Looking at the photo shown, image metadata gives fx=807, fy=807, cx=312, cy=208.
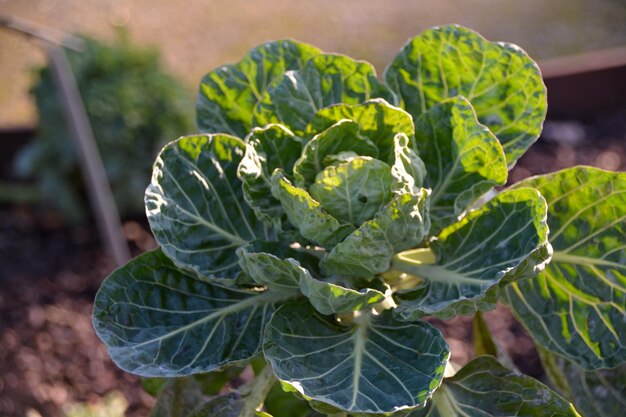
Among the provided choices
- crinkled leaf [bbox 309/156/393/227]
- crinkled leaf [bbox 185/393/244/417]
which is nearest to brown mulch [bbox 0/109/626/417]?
crinkled leaf [bbox 185/393/244/417]

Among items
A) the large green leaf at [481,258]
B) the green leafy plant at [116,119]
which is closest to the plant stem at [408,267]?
the large green leaf at [481,258]

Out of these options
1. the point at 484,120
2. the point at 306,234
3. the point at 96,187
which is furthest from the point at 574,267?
the point at 96,187

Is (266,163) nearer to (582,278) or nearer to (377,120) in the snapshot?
(377,120)

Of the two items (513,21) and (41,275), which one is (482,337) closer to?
(41,275)

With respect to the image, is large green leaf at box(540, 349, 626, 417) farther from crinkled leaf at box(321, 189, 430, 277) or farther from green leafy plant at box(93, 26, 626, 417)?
crinkled leaf at box(321, 189, 430, 277)

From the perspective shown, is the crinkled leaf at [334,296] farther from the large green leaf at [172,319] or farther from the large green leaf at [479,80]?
the large green leaf at [479,80]

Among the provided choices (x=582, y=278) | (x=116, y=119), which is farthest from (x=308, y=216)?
(x=116, y=119)
